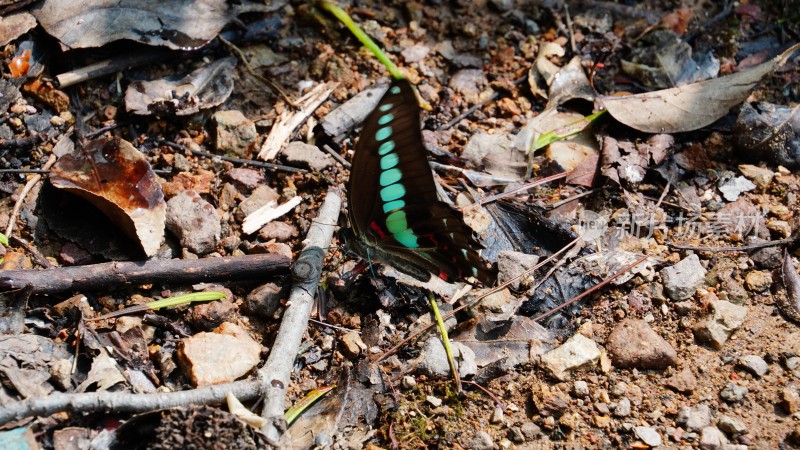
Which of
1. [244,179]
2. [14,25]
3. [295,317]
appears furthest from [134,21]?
[295,317]

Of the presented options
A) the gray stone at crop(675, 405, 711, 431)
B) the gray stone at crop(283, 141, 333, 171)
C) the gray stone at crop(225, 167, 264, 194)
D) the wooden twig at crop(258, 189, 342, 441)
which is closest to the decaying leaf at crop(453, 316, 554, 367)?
the gray stone at crop(675, 405, 711, 431)

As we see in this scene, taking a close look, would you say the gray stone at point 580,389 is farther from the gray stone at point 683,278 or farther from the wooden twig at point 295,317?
the wooden twig at point 295,317

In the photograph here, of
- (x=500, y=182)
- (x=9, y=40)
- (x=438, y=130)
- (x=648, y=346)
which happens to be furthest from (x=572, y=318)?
(x=9, y=40)

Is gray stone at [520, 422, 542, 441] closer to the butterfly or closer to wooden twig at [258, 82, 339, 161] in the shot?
the butterfly

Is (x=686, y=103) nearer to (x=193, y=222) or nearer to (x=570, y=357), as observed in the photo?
(x=570, y=357)

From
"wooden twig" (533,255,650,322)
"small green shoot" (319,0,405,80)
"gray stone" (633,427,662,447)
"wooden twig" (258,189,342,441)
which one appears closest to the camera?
"wooden twig" (258,189,342,441)

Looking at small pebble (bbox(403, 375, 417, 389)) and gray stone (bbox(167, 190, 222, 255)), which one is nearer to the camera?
small pebble (bbox(403, 375, 417, 389))

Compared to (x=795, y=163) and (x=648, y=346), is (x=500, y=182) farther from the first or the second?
(x=795, y=163)
